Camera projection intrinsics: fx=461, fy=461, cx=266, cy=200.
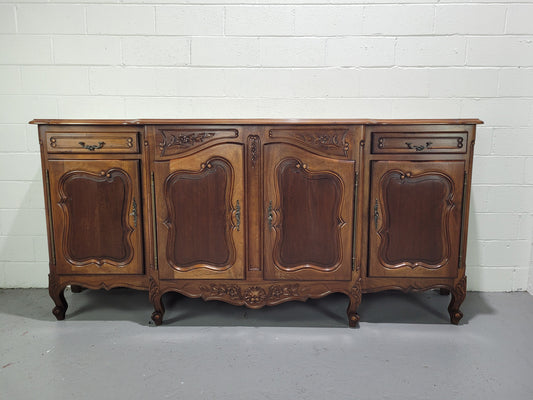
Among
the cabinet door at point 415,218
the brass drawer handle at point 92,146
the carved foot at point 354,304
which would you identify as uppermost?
the brass drawer handle at point 92,146

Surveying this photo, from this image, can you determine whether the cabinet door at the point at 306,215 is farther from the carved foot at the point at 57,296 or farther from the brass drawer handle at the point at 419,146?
the carved foot at the point at 57,296

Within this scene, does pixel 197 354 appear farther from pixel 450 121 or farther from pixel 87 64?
pixel 87 64

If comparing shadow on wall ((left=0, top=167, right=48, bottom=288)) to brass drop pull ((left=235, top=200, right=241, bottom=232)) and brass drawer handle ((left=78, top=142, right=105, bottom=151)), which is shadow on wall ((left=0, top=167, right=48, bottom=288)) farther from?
brass drop pull ((left=235, top=200, right=241, bottom=232))

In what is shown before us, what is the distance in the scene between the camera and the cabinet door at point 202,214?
2404mm

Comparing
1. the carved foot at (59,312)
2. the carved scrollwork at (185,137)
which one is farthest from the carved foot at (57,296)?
the carved scrollwork at (185,137)

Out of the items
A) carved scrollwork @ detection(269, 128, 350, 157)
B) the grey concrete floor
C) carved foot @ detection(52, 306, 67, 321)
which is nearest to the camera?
the grey concrete floor

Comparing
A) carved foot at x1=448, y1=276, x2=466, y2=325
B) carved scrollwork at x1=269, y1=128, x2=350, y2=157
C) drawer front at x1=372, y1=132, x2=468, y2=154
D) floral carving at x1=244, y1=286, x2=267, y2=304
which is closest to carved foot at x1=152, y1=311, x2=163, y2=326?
floral carving at x1=244, y1=286, x2=267, y2=304

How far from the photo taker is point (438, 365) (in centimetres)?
213

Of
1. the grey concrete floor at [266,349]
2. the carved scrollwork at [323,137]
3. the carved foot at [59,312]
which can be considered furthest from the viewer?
the carved foot at [59,312]

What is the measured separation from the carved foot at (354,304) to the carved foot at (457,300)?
0.53m

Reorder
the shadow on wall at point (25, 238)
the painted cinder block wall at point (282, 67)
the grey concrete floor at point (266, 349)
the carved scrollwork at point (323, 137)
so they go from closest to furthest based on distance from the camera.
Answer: the grey concrete floor at point (266, 349) → the carved scrollwork at point (323, 137) → the painted cinder block wall at point (282, 67) → the shadow on wall at point (25, 238)

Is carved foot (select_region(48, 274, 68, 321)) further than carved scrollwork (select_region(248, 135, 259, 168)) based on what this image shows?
Yes

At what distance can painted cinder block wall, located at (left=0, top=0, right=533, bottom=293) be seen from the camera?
283cm

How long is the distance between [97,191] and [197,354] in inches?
39.6
